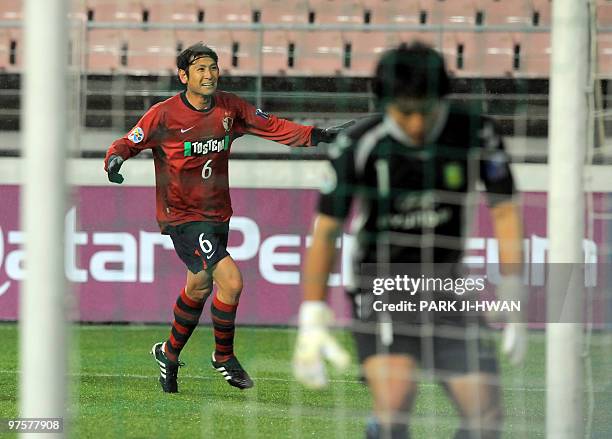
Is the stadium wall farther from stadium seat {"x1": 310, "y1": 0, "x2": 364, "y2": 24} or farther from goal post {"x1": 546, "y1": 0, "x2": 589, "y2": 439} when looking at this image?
goal post {"x1": 546, "y1": 0, "x2": 589, "y2": 439}

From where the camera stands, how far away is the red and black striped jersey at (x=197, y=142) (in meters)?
5.29

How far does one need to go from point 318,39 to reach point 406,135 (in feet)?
18.5

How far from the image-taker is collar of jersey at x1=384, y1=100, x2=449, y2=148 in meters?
2.77

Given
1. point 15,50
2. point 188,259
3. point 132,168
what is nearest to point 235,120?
point 188,259

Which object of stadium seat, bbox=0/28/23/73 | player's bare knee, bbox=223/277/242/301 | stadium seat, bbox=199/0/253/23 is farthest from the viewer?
stadium seat, bbox=199/0/253/23

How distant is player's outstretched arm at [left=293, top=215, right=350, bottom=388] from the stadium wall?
16.0ft

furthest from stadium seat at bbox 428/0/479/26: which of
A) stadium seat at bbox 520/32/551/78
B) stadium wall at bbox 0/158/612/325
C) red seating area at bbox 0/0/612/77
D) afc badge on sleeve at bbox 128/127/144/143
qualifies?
afc badge on sleeve at bbox 128/127/144/143

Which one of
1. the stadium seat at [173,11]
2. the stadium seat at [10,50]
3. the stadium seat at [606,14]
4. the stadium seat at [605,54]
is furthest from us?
the stadium seat at [173,11]

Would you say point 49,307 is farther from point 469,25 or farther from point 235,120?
point 469,25

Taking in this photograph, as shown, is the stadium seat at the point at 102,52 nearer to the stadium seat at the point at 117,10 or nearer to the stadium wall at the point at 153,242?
the stadium seat at the point at 117,10

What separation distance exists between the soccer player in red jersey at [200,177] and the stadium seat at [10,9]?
4037 millimetres

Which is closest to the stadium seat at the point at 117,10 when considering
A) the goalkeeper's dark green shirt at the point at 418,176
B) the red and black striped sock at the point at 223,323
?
the red and black striped sock at the point at 223,323

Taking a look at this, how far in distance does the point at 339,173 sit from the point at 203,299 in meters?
2.69

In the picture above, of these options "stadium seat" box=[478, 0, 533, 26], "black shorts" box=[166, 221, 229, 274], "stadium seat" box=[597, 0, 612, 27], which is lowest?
"black shorts" box=[166, 221, 229, 274]
